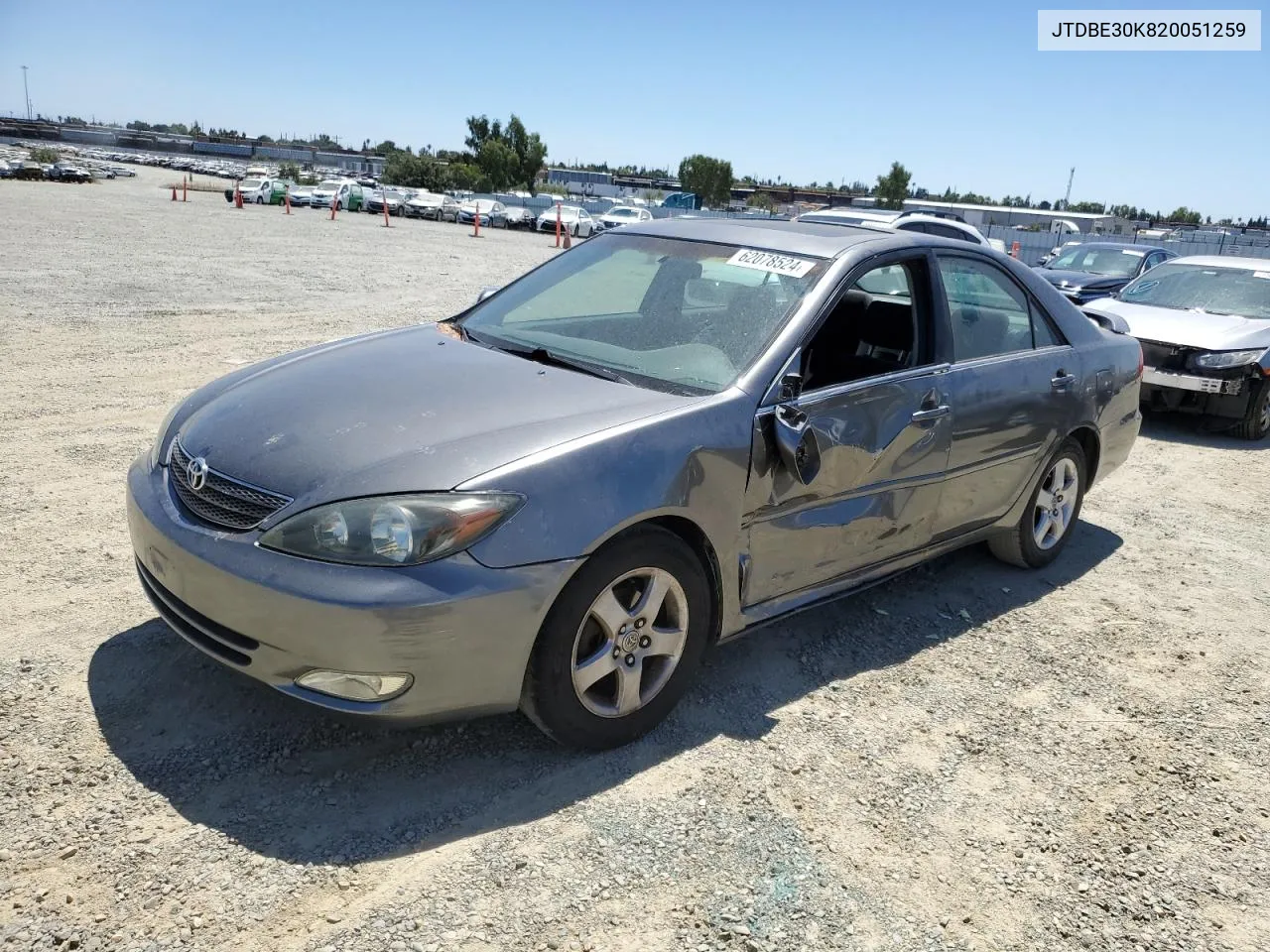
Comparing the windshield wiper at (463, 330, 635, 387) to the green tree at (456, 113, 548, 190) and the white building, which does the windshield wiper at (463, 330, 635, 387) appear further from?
the green tree at (456, 113, 548, 190)

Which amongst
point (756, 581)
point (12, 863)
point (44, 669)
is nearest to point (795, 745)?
point (756, 581)

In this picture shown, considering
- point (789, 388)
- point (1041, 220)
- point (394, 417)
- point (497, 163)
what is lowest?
Result: point (394, 417)

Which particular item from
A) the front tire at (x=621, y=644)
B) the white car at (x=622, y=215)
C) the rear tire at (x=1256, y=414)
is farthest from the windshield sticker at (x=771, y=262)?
the white car at (x=622, y=215)

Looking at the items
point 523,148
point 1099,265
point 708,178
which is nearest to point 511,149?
point 523,148

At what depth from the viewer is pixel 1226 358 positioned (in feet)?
28.0

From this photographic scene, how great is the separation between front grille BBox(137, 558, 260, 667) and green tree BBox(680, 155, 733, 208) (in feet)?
309

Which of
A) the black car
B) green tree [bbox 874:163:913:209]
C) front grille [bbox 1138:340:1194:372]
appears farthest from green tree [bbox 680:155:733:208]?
front grille [bbox 1138:340:1194:372]

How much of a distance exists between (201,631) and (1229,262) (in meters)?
10.7

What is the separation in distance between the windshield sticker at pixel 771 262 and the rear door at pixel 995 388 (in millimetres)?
769

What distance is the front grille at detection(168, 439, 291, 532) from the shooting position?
2.84 m

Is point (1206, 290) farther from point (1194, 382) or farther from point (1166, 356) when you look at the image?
point (1194, 382)

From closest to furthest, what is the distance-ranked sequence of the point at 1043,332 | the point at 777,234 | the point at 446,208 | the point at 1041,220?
the point at 777,234 → the point at 1043,332 → the point at 446,208 → the point at 1041,220

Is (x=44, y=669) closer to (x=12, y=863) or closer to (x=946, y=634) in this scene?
(x=12, y=863)

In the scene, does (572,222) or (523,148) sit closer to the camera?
(572,222)
